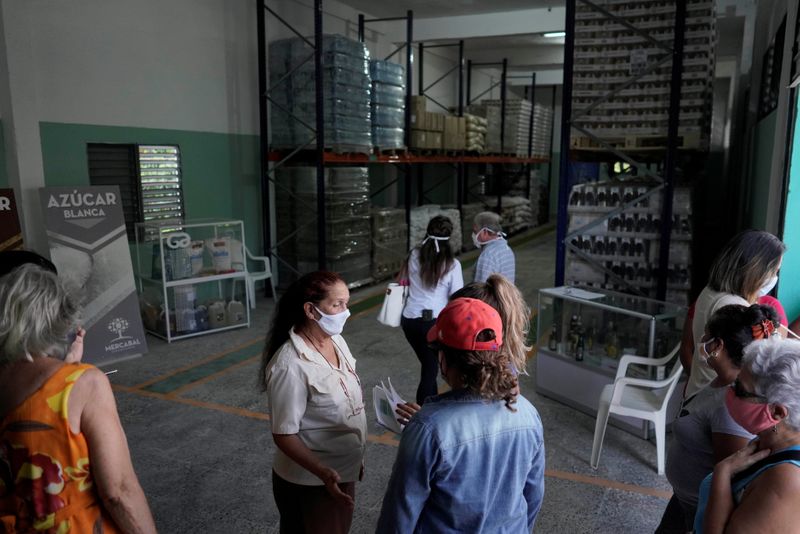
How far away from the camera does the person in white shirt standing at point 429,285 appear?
4.91m

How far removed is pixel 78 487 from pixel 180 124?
787 centimetres

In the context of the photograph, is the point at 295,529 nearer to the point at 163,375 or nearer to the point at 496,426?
the point at 496,426

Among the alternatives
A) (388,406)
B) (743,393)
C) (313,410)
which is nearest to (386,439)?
(388,406)

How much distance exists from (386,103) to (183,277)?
16.4 feet

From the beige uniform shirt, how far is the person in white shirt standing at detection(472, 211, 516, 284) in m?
2.65

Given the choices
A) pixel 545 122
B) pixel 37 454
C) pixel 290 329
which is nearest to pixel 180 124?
pixel 290 329

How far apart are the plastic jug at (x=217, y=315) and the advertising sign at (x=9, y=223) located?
2.48m

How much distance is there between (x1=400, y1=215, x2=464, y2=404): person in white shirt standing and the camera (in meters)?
4.91

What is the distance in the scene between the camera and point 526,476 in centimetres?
206

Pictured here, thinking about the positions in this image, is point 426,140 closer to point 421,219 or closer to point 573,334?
point 421,219

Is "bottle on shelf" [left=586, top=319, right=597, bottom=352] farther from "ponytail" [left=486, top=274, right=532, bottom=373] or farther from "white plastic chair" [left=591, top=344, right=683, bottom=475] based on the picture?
"ponytail" [left=486, top=274, right=532, bottom=373]

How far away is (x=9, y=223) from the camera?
21.6 ft

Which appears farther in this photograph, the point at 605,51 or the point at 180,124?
the point at 180,124

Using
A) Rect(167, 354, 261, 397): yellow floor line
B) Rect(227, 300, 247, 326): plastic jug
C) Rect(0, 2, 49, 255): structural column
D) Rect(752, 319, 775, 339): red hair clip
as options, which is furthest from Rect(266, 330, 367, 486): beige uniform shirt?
Rect(227, 300, 247, 326): plastic jug
